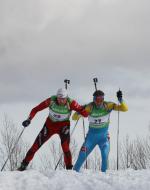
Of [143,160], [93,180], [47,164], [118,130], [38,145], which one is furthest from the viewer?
[143,160]

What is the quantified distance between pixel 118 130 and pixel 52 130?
2709 mm

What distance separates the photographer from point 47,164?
27.1m

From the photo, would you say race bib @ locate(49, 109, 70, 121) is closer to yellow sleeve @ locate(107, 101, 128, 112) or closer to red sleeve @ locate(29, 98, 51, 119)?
red sleeve @ locate(29, 98, 51, 119)

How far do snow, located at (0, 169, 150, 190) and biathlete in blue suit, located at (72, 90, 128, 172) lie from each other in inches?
99.6

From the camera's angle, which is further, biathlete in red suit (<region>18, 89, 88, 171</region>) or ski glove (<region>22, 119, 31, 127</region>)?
ski glove (<region>22, 119, 31, 127</region>)

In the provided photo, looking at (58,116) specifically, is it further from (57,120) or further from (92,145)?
(92,145)

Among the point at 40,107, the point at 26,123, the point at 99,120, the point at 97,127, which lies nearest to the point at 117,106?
the point at 99,120

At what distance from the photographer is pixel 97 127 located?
11273 mm

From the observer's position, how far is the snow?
751 centimetres

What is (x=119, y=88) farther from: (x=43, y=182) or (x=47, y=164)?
(x=47, y=164)

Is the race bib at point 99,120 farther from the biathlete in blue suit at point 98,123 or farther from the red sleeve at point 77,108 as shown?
the red sleeve at point 77,108

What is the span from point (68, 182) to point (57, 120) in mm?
3318

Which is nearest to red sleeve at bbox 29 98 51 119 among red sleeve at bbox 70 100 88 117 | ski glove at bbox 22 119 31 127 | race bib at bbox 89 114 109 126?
ski glove at bbox 22 119 31 127

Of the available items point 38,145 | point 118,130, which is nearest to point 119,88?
point 118,130
